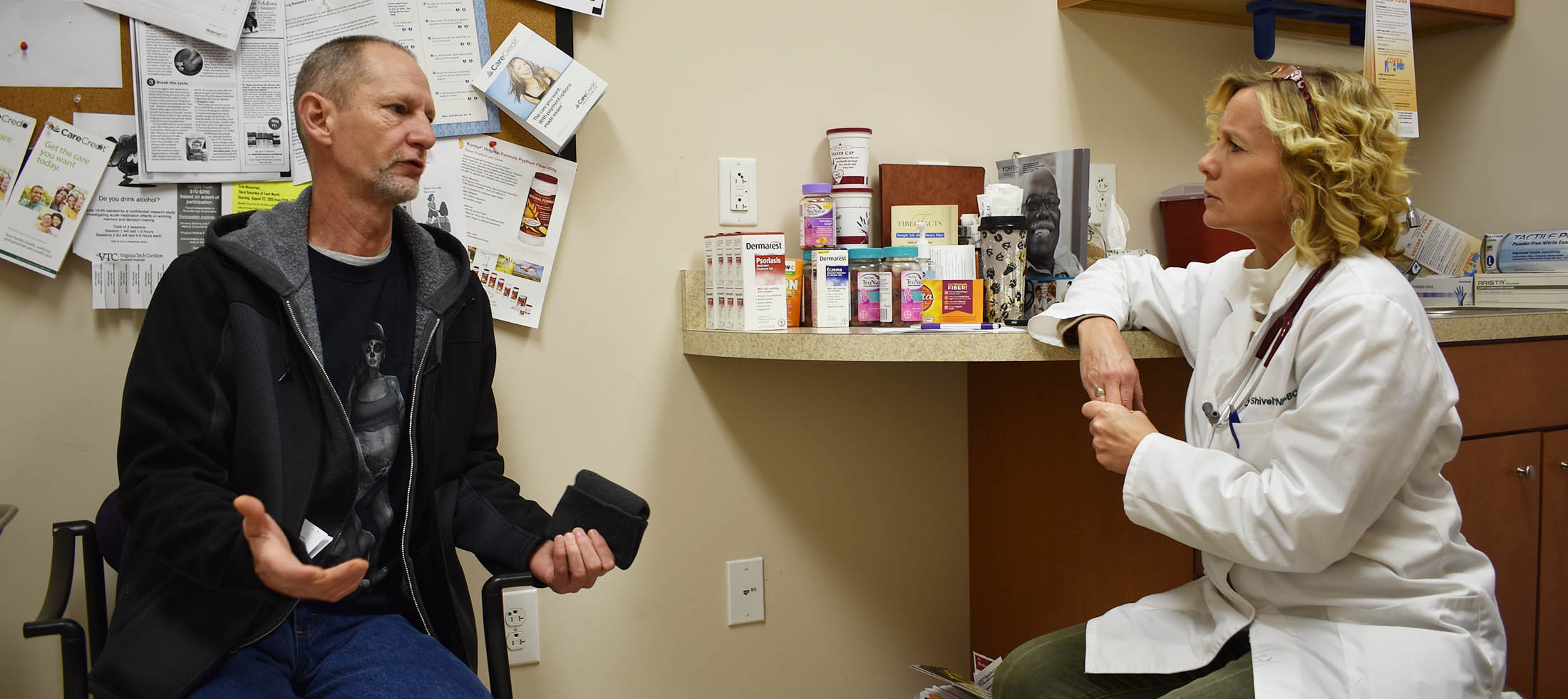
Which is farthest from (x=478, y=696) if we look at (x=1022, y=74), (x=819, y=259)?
(x=1022, y=74)

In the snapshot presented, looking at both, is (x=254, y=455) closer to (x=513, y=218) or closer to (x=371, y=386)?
(x=371, y=386)

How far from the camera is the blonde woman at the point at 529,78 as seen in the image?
175 cm

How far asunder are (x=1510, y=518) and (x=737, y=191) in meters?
1.47

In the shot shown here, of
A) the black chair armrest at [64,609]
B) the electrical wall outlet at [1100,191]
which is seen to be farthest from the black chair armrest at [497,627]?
the electrical wall outlet at [1100,191]

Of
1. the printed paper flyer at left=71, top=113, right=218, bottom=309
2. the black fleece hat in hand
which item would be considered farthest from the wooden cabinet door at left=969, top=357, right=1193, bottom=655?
the printed paper flyer at left=71, top=113, right=218, bottom=309

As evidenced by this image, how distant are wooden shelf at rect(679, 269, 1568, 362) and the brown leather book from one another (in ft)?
1.11

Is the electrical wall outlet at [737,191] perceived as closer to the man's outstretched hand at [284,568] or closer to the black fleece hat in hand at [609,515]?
the black fleece hat in hand at [609,515]

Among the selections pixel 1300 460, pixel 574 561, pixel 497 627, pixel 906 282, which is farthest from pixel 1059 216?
pixel 497 627

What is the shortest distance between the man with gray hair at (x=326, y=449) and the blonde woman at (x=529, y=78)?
0.34 metres

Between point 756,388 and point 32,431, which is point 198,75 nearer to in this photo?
point 32,431

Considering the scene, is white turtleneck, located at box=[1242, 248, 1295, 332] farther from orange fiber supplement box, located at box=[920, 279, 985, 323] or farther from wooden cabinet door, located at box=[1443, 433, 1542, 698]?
wooden cabinet door, located at box=[1443, 433, 1542, 698]

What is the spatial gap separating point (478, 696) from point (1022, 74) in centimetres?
162

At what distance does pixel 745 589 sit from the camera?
203cm

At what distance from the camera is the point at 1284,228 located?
1347mm
